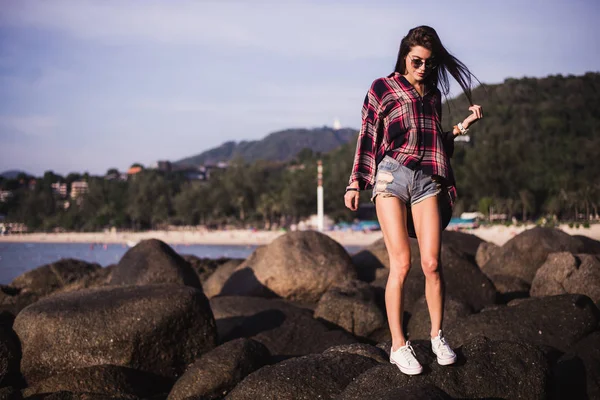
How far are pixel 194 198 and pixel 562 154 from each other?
149 feet

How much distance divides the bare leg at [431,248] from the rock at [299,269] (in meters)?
7.01

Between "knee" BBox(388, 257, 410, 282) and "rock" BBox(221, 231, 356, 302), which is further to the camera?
"rock" BBox(221, 231, 356, 302)

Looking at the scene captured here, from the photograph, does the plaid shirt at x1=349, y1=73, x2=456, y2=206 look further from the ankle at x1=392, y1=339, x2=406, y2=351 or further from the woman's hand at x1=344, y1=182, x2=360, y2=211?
the ankle at x1=392, y1=339, x2=406, y2=351

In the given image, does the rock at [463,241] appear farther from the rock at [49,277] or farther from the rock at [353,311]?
the rock at [49,277]

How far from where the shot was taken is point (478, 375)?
4496 mm

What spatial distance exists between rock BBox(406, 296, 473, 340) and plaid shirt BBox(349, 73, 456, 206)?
13.3 feet

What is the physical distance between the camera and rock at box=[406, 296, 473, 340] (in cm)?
859

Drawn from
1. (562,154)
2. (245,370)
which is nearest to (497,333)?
(245,370)

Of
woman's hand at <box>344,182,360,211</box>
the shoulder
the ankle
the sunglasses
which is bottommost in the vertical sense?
the ankle

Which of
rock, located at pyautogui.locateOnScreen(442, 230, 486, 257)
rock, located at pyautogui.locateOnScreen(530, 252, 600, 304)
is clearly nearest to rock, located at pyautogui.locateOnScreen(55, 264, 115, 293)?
rock, located at pyautogui.locateOnScreen(442, 230, 486, 257)

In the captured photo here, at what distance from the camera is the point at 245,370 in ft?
22.5

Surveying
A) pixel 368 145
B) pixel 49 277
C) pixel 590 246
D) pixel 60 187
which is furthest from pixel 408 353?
pixel 60 187

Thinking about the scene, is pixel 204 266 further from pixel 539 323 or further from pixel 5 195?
pixel 5 195

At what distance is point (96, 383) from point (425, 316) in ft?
13.2
